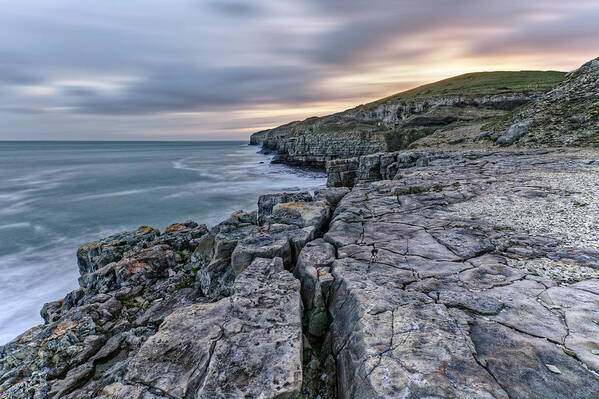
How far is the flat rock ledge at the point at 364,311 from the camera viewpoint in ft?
8.73

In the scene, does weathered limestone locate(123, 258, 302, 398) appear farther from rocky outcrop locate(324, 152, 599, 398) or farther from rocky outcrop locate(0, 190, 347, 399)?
rocky outcrop locate(324, 152, 599, 398)

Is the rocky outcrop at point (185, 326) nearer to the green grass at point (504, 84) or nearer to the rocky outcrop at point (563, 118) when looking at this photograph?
the rocky outcrop at point (563, 118)

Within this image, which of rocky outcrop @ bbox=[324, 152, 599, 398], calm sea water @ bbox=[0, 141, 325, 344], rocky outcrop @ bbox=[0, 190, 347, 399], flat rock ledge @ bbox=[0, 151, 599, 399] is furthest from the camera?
calm sea water @ bbox=[0, 141, 325, 344]

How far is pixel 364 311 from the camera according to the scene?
135 inches

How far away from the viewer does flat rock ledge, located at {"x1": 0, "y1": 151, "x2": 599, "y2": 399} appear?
8.73ft

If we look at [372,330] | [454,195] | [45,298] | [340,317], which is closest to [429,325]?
[372,330]

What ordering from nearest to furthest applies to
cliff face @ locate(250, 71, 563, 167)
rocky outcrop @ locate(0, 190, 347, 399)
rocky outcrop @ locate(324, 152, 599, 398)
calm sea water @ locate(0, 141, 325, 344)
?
rocky outcrop @ locate(324, 152, 599, 398), rocky outcrop @ locate(0, 190, 347, 399), calm sea water @ locate(0, 141, 325, 344), cliff face @ locate(250, 71, 563, 167)

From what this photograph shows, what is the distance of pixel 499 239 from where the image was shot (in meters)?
5.27

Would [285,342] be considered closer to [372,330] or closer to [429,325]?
[372,330]

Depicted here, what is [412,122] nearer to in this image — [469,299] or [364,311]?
[469,299]

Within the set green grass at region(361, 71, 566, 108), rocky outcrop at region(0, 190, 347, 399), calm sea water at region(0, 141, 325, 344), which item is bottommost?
calm sea water at region(0, 141, 325, 344)

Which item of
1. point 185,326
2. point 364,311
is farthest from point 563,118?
point 185,326

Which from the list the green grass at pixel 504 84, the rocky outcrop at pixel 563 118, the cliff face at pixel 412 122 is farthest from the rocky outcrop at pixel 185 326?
the green grass at pixel 504 84

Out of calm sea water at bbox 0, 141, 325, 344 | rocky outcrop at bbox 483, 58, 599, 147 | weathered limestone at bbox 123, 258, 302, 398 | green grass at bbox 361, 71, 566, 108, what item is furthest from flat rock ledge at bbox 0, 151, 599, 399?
green grass at bbox 361, 71, 566, 108
